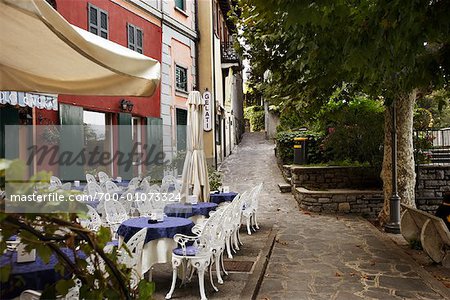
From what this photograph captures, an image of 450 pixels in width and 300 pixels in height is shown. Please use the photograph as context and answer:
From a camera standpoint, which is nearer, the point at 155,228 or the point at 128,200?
the point at 155,228

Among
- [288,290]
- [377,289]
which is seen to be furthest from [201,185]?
[377,289]

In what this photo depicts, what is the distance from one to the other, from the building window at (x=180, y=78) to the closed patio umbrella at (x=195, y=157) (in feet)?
23.3

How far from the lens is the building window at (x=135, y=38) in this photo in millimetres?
11844

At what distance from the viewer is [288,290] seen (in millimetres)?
5160

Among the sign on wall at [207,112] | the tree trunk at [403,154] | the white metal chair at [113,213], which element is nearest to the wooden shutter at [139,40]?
the sign on wall at [207,112]

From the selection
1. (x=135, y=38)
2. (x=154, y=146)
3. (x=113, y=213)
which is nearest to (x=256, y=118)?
(x=154, y=146)

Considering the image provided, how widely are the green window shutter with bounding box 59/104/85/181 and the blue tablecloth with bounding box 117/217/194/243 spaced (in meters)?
4.12

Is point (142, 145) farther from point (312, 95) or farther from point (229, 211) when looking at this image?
point (229, 211)

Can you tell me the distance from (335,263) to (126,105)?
7451 mm

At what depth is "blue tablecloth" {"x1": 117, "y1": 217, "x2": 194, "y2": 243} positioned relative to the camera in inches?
193

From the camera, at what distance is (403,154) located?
9.14 meters

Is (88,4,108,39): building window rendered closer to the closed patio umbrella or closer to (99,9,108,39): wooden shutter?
(99,9,108,39): wooden shutter

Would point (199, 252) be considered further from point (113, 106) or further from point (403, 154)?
point (113, 106)

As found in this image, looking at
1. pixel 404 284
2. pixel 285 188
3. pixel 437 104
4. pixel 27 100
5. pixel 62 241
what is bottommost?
pixel 404 284
